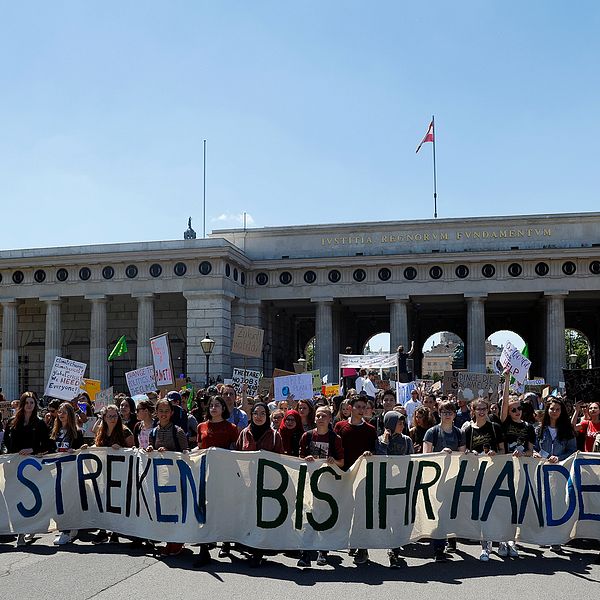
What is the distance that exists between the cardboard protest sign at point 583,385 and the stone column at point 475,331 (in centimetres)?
2242

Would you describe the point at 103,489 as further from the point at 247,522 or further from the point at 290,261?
the point at 290,261

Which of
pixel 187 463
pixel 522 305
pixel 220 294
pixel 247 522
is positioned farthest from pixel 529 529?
pixel 522 305

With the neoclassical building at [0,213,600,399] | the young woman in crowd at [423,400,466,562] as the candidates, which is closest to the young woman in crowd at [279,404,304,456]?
the young woman in crowd at [423,400,466,562]

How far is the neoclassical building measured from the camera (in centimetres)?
3878

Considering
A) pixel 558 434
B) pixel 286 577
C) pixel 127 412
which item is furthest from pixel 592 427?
pixel 127 412

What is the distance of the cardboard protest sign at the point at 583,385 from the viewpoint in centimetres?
1709

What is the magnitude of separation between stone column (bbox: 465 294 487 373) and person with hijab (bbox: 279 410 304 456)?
101 ft

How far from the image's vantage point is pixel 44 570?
28.5ft

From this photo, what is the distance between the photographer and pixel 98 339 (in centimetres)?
4072

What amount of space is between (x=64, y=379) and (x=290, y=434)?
8.88m

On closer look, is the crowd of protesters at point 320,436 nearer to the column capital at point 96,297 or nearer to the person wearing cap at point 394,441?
the person wearing cap at point 394,441

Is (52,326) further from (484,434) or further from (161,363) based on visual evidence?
(484,434)

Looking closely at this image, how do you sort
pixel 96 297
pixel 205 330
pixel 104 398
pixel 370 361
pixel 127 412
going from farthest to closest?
pixel 96 297, pixel 205 330, pixel 370 361, pixel 104 398, pixel 127 412

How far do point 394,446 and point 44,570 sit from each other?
14.5 ft
